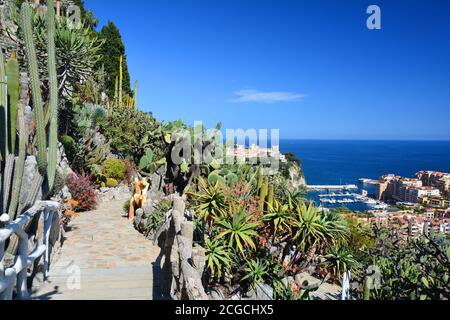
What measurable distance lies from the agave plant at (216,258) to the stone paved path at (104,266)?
710mm

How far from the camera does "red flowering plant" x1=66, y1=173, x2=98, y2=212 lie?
8789mm

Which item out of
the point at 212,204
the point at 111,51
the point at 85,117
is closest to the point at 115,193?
the point at 85,117

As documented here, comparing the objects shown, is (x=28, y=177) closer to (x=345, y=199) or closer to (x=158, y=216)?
(x=158, y=216)

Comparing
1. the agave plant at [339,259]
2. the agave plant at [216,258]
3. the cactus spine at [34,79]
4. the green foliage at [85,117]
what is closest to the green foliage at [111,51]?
the green foliage at [85,117]

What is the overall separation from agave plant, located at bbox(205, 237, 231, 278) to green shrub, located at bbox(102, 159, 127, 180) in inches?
305

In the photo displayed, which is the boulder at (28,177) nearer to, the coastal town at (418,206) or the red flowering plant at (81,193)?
the coastal town at (418,206)

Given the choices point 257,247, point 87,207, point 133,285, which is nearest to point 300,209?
point 257,247

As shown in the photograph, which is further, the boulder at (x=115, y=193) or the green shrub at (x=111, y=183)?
the green shrub at (x=111, y=183)

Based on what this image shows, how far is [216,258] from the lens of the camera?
13.5 feet

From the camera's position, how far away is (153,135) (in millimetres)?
11859

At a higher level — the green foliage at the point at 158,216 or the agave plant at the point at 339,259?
the green foliage at the point at 158,216

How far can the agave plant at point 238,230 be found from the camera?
4238 mm
